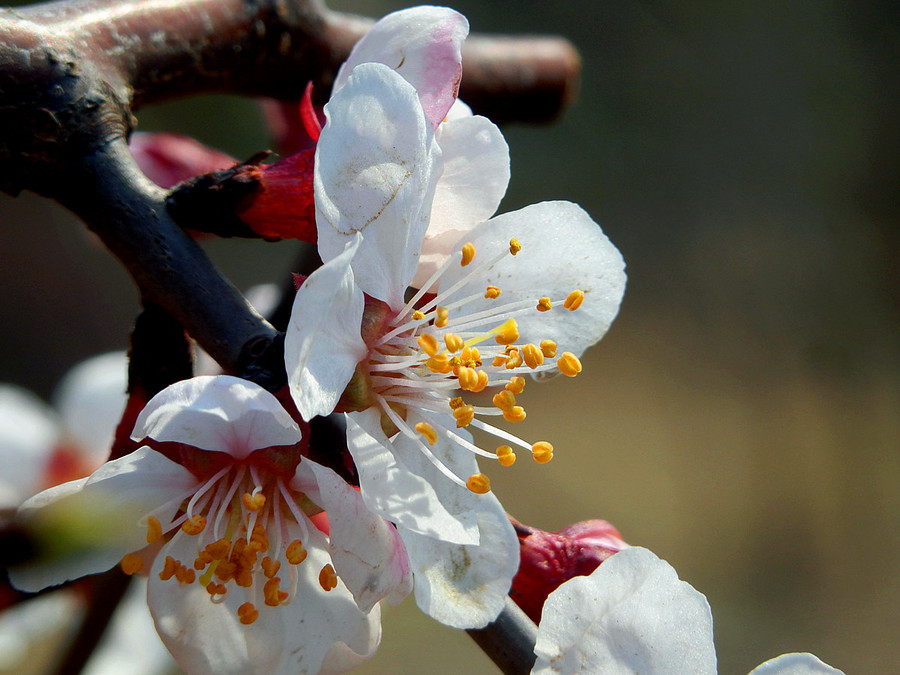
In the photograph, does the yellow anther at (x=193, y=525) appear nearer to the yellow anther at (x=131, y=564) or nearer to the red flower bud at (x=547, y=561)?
the yellow anther at (x=131, y=564)

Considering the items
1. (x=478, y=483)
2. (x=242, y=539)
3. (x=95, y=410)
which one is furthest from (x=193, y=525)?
(x=95, y=410)

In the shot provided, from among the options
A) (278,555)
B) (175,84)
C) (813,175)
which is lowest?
(813,175)

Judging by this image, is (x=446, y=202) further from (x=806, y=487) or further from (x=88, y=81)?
(x=806, y=487)

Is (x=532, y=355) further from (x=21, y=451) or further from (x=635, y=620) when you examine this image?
(x=21, y=451)

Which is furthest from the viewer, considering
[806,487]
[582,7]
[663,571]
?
[582,7]

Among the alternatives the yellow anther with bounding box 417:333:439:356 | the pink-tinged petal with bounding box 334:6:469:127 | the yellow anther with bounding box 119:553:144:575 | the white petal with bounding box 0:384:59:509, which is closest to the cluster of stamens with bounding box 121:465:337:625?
the yellow anther with bounding box 119:553:144:575

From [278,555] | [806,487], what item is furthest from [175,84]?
[806,487]

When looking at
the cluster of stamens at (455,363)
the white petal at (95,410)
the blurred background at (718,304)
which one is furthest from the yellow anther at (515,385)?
the blurred background at (718,304)

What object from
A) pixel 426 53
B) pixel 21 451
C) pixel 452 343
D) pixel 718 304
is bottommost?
pixel 718 304

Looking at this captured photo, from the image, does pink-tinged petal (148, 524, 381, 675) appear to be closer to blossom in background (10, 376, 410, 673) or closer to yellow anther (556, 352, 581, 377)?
blossom in background (10, 376, 410, 673)
